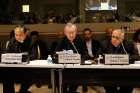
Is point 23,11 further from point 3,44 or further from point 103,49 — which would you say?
point 103,49

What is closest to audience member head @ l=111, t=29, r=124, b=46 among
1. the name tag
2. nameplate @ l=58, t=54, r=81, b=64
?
nameplate @ l=58, t=54, r=81, b=64

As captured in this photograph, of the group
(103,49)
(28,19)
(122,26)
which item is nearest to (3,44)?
(28,19)

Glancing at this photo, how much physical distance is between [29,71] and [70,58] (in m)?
0.64

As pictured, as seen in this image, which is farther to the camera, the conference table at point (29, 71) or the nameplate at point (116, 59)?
the conference table at point (29, 71)

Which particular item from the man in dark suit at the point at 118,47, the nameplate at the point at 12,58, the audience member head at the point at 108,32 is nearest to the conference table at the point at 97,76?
the man in dark suit at the point at 118,47

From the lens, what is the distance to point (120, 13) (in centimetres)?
830

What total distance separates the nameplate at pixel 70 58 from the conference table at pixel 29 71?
9cm

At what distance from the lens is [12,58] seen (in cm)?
474

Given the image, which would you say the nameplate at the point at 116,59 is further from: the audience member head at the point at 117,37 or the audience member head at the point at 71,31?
the audience member head at the point at 71,31

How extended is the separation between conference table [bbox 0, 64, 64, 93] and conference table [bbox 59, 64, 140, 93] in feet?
0.38

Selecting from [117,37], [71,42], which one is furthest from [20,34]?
[117,37]

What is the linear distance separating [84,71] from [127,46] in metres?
1.03

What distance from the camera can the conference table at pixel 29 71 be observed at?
4.67 m

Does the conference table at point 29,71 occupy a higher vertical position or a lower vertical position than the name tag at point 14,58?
lower
